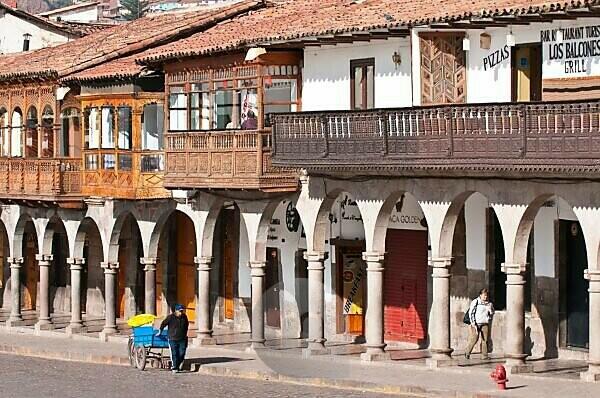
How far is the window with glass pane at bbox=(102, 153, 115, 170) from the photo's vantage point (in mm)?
44800

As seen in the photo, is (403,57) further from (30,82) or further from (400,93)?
(30,82)

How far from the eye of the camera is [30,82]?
48156 mm

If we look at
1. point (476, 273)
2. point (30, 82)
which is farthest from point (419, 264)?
point (30, 82)

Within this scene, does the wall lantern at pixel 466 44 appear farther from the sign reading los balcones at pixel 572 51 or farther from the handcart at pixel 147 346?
the handcart at pixel 147 346

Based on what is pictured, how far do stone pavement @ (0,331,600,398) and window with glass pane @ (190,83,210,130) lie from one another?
16.1ft

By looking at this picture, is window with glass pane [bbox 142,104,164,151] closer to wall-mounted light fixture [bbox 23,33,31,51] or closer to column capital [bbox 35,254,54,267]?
column capital [bbox 35,254,54,267]

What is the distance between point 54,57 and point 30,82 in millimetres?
1800

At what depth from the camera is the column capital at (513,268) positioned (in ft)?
112

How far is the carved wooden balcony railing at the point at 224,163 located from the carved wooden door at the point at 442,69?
4.45 metres

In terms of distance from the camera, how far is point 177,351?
37188mm

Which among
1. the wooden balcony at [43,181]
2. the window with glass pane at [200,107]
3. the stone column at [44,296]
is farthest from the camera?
the stone column at [44,296]

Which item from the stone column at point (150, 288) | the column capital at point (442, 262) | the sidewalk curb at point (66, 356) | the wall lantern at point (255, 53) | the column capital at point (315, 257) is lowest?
the sidewalk curb at point (66, 356)

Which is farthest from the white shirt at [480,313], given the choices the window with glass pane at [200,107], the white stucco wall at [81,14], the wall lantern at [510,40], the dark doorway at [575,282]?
the white stucco wall at [81,14]

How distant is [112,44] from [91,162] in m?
4.73
